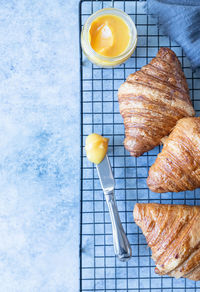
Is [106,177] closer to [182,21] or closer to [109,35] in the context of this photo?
[109,35]

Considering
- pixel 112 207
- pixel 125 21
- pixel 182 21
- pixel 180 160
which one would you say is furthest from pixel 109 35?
pixel 112 207

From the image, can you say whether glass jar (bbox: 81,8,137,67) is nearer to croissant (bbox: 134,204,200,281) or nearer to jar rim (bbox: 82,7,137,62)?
jar rim (bbox: 82,7,137,62)

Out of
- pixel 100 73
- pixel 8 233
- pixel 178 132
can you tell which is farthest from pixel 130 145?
pixel 8 233

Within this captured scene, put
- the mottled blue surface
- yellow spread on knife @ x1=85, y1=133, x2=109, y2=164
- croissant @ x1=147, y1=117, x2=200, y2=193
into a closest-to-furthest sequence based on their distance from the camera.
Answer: croissant @ x1=147, y1=117, x2=200, y2=193, yellow spread on knife @ x1=85, y1=133, x2=109, y2=164, the mottled blue surface

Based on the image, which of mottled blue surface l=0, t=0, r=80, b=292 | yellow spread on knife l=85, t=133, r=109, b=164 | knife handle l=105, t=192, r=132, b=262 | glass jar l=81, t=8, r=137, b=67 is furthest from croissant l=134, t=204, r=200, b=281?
glass jar l=81, t=8, r=137, b=67

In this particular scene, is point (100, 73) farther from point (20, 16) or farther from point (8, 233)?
point (8, 233)
